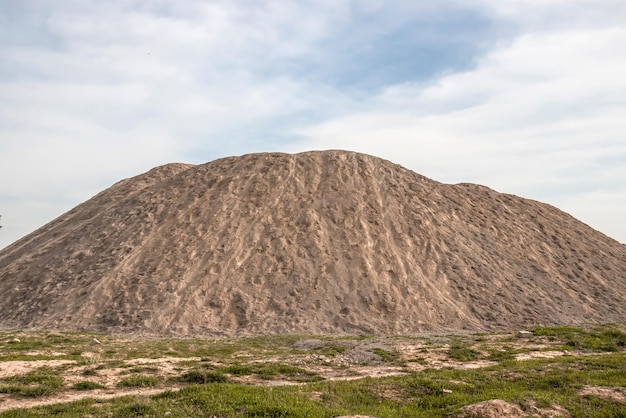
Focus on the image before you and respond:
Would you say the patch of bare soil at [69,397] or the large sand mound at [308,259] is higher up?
the large sand mound at [308,259]

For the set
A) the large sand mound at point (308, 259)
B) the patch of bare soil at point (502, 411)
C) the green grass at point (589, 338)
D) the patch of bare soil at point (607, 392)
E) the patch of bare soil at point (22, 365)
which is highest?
the large sand mound at point (308, 259)

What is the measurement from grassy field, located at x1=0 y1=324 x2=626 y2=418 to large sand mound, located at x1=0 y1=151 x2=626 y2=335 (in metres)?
9.28

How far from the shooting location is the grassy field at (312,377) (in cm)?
1291

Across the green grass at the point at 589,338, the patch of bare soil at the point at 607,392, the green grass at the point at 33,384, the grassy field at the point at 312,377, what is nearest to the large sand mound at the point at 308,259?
the green grass at the point at 589,338

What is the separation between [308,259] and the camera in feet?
142

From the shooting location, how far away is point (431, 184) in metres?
57.1

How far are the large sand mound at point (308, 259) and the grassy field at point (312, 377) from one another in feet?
30.4

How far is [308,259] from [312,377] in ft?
82.1

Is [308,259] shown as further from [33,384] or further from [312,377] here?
[33,384]

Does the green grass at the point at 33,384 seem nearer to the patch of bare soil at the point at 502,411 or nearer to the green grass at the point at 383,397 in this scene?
the green grass at the point at 383,397

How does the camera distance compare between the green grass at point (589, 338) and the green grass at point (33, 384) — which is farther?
the green grass at point (589, 338)

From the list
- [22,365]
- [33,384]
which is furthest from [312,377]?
[22,365]

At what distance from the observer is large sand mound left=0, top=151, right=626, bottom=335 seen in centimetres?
3816

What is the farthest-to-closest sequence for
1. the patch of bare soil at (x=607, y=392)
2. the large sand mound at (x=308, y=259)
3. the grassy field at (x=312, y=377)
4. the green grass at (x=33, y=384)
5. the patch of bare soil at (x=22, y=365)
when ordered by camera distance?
1. the large sand mound at (x=308, y=259)
2. the patch of bare soil at (x=22, y=365)
3. the green grass at (x=33, y=384)
4. the patch of bare soil at (x=607, y=392)
5. the grassy field at (x=312, y=377)
